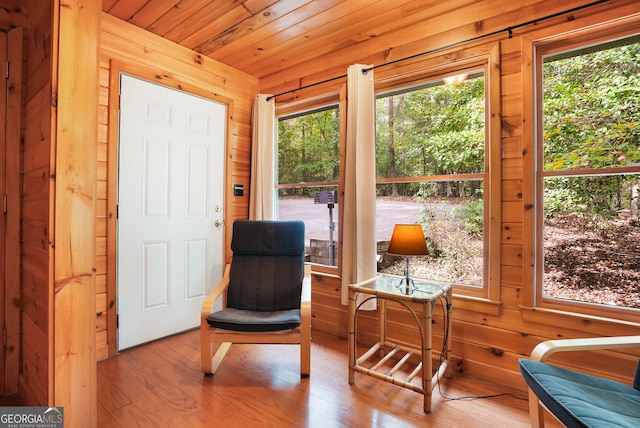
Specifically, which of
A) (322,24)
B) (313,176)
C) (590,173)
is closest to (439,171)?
→ (590,173)

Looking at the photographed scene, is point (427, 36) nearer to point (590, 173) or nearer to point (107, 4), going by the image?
point (590, 173)

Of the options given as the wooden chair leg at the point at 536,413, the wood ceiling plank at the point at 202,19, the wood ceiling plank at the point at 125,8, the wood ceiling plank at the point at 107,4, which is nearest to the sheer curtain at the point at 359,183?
the wood ceiling plank at the point at 202,19

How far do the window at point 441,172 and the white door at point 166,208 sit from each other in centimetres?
152

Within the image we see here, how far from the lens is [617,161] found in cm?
166

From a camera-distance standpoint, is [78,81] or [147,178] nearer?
[78,81]

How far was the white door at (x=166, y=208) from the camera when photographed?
7.70ft

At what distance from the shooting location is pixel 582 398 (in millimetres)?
1061

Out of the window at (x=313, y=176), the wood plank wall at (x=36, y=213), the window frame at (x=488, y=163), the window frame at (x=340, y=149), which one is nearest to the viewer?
the wood plank wall at (x=36, y=213)

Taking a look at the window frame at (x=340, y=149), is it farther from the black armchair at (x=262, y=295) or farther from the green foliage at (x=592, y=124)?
the green foliage at (x=592, y=124)

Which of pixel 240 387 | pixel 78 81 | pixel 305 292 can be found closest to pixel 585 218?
pixel 305 292

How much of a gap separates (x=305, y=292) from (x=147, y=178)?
1527 mm

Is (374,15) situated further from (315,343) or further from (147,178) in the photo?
(315,343)

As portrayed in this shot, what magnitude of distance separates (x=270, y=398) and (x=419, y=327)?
962mm

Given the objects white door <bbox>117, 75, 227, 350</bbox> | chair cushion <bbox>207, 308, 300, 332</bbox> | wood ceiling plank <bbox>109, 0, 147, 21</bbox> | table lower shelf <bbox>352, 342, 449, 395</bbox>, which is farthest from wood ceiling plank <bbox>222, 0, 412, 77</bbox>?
table lower shelf <bbox>352, 342, 449, 395</bbox>
